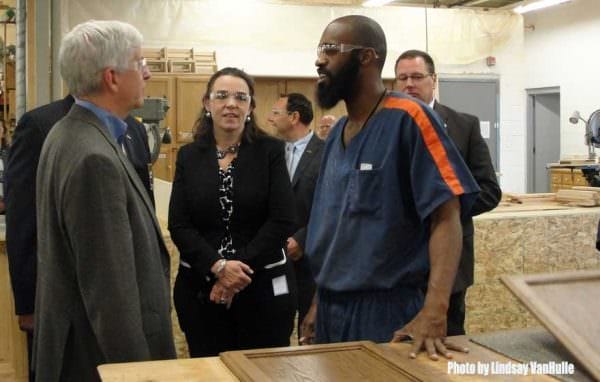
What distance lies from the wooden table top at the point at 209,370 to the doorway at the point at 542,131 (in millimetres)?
10704

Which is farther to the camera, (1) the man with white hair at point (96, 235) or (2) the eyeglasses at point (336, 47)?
(2) the eyeglasses at point (336, 47)

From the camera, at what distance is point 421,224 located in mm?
1720

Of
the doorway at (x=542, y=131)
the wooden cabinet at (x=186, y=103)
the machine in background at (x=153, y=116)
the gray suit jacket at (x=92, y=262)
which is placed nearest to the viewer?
the gray suit jacket at (x=92, y=262)

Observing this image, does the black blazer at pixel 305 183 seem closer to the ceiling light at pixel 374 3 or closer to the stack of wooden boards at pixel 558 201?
the stack of wooden boards at pixel 558 201

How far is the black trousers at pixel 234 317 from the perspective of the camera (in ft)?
7.86

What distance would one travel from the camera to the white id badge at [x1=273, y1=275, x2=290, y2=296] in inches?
96.0

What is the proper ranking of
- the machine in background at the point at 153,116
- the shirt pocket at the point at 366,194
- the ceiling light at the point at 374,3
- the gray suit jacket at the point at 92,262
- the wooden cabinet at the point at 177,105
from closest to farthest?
1. the gray suit jacket at the point at 92,262
2. the shirt pocket at the point at 366,194
3. the machine in background at the point at 153,116
4. the wooden cabinet at the point at 177,105
5. the ceiling light at the point at 374,3

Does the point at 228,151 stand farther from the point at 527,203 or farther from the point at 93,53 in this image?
the point at 527,203

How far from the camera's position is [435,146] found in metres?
1.66

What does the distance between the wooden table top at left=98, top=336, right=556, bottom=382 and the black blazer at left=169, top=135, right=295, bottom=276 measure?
1009mm

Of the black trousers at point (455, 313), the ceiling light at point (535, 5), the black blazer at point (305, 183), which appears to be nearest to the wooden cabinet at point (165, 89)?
the ceiling light at point (535, 5)

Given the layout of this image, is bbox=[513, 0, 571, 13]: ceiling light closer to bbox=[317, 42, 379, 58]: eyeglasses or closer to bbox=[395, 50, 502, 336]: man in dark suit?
bbox=[395, 50, 502, 336]: man in dark suit

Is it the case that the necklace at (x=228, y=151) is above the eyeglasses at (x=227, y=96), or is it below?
A: below

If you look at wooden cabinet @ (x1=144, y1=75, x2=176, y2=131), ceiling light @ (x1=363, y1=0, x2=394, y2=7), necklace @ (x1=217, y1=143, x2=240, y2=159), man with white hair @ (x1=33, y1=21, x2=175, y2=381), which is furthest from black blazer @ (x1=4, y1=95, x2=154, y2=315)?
ceiling light @ (x1=363, y1=0, x2=394, y2=7)
